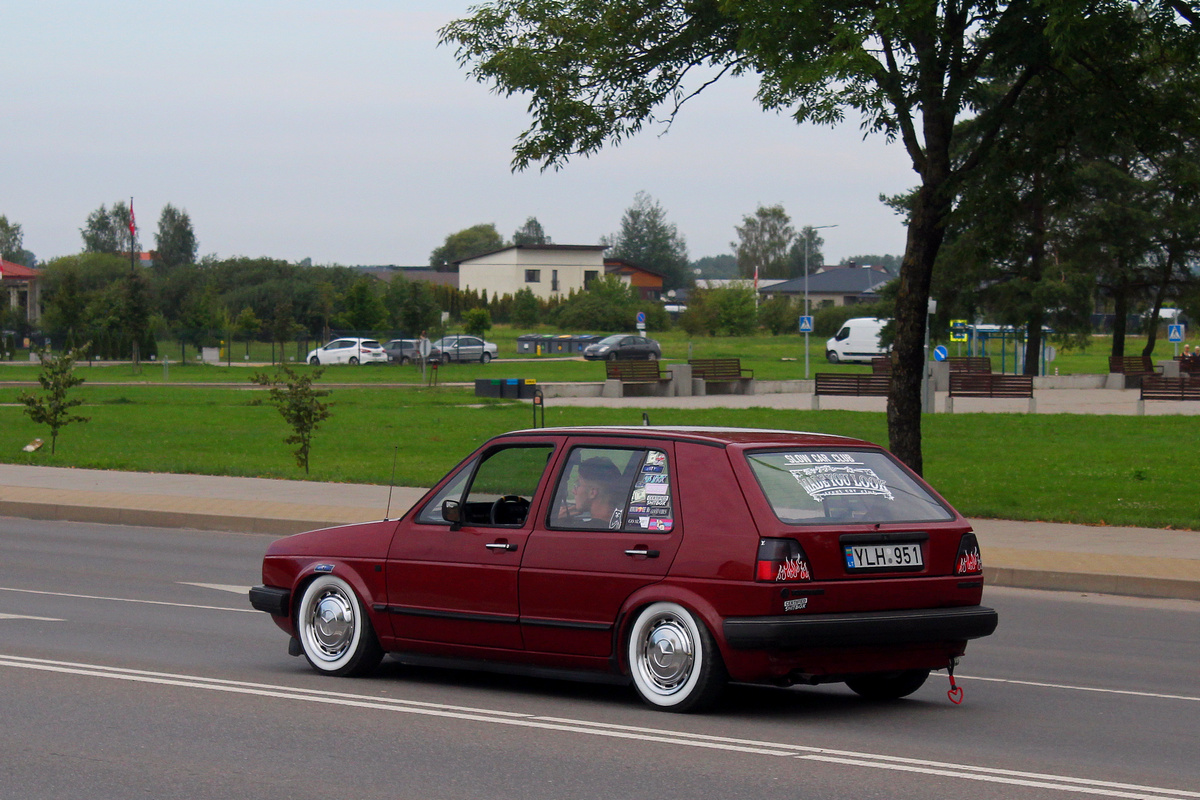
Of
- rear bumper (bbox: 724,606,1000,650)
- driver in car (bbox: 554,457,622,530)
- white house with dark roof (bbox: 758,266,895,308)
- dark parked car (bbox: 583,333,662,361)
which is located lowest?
rear bumper (bbox: 724,606,1000,650)

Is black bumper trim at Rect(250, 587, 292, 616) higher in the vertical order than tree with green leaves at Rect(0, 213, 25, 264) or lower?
lower

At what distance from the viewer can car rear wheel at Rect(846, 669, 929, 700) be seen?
7.47 meters

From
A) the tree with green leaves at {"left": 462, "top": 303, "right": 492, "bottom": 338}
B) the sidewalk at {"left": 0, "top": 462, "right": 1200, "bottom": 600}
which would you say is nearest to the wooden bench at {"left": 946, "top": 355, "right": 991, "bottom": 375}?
the tree with green leaves at {"left": 462, "top": 303, "right": 492, "bottom": 338}

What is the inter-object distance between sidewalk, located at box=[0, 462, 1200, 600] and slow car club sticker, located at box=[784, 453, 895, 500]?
6061 mm

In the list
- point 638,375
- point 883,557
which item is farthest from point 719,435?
point 638,375

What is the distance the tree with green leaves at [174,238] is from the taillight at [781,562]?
146m

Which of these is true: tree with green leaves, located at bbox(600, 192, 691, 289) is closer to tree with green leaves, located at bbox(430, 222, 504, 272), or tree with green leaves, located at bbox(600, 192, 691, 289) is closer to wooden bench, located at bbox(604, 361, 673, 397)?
tree with green leaves, located at bbox(430, 222, 504, 272)

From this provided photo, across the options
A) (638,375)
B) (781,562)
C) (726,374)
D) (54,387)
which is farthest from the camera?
(726,374)

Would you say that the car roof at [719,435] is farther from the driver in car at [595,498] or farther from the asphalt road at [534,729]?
the asphalt road at [534,729]

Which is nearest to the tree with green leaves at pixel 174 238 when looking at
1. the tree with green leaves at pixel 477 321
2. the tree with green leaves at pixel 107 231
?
the tree with green leaves at pixel 107 231

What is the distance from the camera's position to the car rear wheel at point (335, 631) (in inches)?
309

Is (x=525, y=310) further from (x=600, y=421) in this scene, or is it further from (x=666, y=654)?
(x=666, y=654)

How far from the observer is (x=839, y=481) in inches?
274

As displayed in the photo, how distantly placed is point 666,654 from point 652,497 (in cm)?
76
